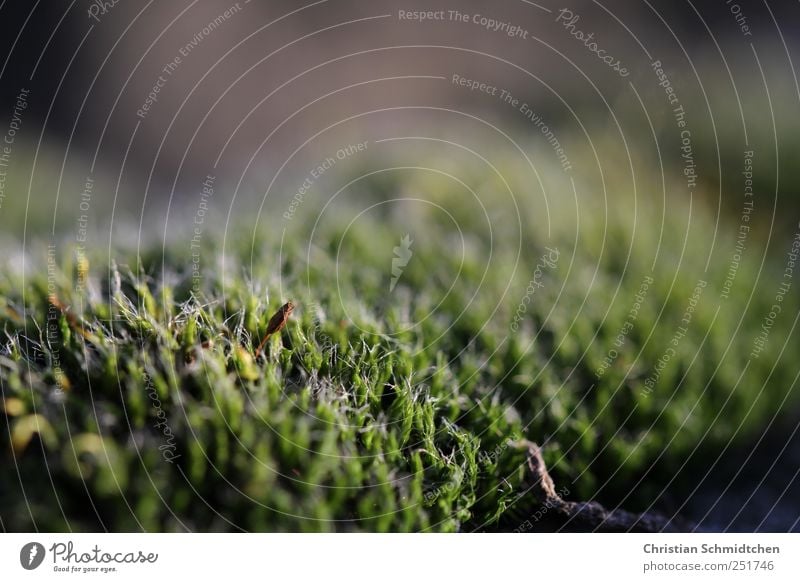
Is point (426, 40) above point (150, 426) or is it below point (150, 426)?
above

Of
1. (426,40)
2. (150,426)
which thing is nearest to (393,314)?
(150,426)

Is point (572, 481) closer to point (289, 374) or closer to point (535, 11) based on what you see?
point (289, 374)
